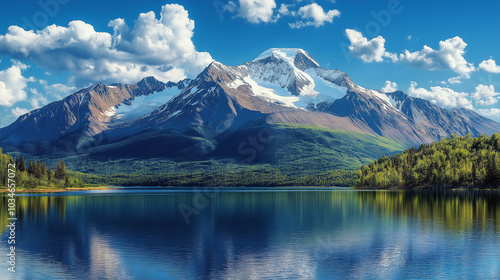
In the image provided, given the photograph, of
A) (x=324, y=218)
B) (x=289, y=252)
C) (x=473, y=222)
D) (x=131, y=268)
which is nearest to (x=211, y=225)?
(x=324, y=218)

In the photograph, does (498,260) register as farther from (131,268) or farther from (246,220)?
(246,220)

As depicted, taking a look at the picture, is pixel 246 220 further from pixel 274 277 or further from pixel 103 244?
pixel 274 277

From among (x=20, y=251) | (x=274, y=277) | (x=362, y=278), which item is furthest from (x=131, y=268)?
(x=362, y=278)

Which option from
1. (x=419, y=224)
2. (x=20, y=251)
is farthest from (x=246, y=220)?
(x=20, y=251)

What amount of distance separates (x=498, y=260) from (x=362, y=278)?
Result: 18.4m

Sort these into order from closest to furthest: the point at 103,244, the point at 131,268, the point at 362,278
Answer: the point at 362,278 < the point at 131,268 < the point at 103,244

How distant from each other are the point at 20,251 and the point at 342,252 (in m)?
40.0

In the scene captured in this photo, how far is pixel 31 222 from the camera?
304 ft

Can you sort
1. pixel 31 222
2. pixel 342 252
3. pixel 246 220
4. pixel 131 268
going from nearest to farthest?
1. pixel 131 268
2. pixel 342 252
3. pixel 31 222
4. pixel 246 220

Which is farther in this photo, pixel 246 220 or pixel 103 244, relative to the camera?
pixel 246 220

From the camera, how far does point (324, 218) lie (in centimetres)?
10200

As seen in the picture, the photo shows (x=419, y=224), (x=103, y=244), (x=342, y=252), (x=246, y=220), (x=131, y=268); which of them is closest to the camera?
(x=131, y=268)

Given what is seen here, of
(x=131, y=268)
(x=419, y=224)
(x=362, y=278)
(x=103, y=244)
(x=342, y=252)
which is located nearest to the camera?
(x=362, y=278)

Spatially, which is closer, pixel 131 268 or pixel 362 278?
pixel 362 278
